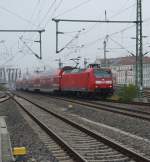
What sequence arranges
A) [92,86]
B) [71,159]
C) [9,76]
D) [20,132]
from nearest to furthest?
1. [71,159]
2. [20,132]
3. [92,86]
4. [9,76]

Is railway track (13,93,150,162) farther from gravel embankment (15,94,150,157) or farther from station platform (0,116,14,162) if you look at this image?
station platform (0,116,14,162)

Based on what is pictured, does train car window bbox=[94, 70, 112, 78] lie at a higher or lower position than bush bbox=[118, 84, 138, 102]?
higher

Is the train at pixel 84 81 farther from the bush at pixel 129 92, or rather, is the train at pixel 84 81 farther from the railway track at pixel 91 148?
the railway track at pixel 91 148

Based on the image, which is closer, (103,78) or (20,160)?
(20,160)

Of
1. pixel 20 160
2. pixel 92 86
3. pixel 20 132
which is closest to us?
pixel 20 160

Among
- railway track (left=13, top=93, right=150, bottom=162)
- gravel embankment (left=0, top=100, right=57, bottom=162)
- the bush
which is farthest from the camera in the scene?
the bush

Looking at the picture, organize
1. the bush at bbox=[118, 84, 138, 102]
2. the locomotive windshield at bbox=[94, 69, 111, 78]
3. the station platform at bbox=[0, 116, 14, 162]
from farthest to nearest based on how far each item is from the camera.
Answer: the locomotive windshield at bbox=[94, 69, 111, 78] → the bush at bbox=[118, 84, 138, 102] → the station platform at bbox=[0, 116, 14, 162]

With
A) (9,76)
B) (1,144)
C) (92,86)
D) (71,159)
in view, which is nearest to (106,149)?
(71,159)

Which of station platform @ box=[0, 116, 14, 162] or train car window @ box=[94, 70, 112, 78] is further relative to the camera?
train car window @ box=[94, 70, 112, 78]

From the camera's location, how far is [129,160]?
9945mm

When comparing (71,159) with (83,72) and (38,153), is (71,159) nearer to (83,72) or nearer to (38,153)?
(38,153)

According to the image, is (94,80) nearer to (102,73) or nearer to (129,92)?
(102,73)

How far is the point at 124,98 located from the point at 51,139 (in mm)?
25335

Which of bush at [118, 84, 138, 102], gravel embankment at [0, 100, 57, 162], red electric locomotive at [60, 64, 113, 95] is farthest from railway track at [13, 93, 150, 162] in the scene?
red electric locomotive at [60, 64, 113, 95]
